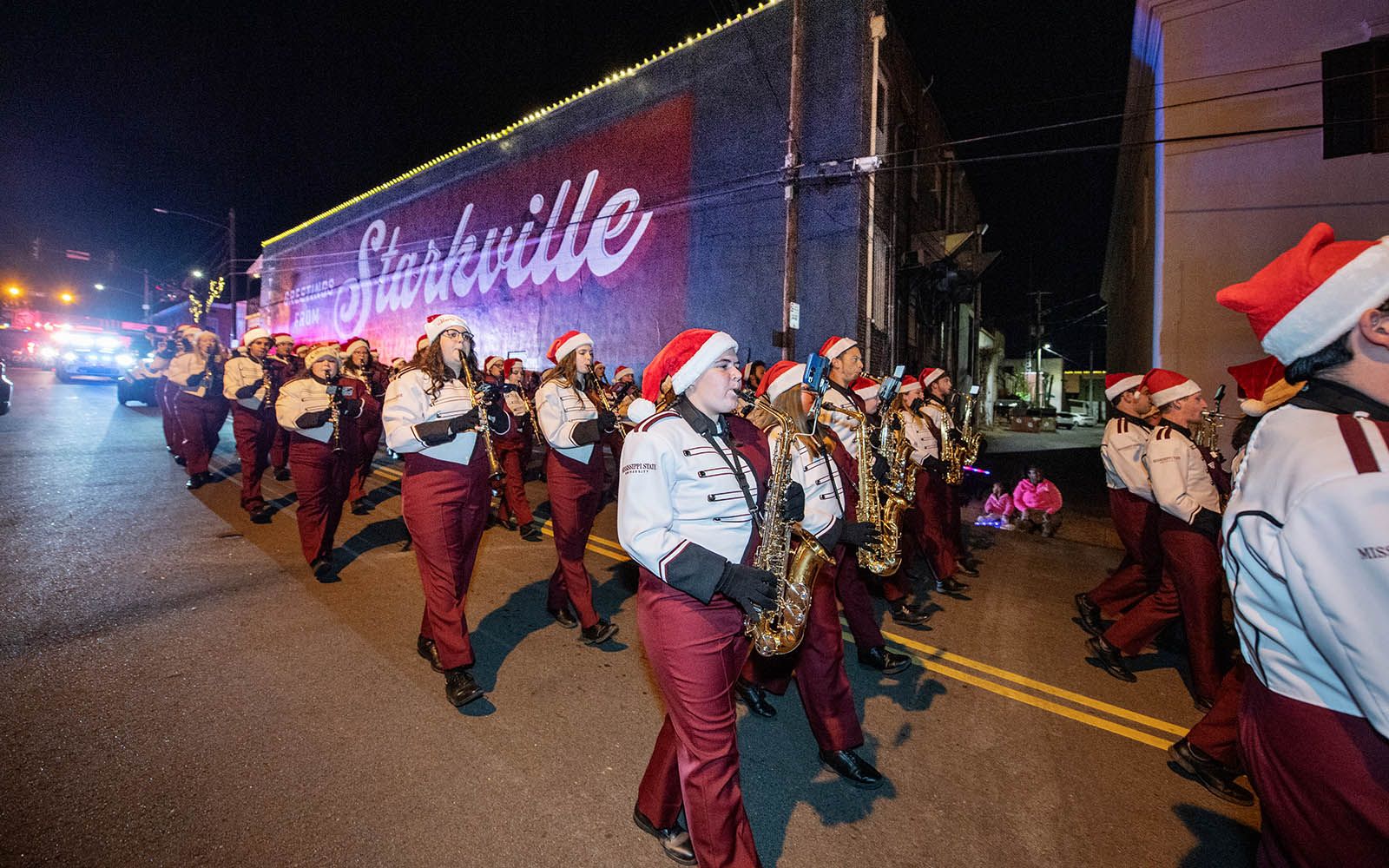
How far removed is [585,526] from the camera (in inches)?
185

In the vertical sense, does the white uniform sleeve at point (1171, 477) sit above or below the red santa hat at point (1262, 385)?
below

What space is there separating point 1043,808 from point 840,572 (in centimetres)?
156

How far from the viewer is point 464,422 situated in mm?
3918

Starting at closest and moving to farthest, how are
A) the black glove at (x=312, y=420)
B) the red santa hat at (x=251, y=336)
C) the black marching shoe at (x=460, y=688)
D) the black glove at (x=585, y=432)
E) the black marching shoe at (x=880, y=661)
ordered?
the black marching shoe at (x=460, y=688)
the black marching shoe at (x=880, y=661)
the black glove at (x=585, y=432)
the black glove at (x=312, y=420)
the red santa hat at (x=251, y=336)

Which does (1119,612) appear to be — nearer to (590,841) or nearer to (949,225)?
(590,841)

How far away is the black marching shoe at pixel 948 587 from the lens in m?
5.93

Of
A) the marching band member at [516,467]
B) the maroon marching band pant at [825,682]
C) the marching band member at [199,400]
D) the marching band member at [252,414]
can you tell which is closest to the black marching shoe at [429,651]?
the maroon marching band pant at [825,682]

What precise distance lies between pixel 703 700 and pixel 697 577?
0.49 metres

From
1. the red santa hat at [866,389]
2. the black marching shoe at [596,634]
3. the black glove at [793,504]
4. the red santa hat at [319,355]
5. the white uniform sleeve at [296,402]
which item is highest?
the red santa hat at [319,355]

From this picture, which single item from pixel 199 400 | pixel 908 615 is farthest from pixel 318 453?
pixel 908 615

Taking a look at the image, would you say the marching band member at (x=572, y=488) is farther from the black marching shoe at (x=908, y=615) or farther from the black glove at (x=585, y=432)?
the black marching shoe at (x=908, y=615)

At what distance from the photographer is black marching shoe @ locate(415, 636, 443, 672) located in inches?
154

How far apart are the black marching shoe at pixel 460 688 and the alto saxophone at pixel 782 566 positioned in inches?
81.0

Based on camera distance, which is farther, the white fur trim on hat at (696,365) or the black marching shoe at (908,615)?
the black marching shoe at (908,615)
